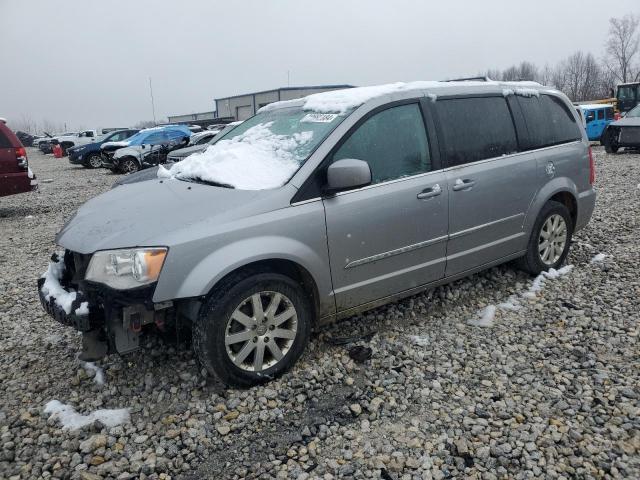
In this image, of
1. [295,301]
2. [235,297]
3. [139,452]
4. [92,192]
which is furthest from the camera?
[92,192]

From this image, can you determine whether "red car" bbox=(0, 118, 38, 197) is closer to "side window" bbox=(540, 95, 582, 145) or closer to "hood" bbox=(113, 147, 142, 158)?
"hood" bbox=(113, 147, 142, 158)

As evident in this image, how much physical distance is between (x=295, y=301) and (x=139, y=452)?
3.88 feet

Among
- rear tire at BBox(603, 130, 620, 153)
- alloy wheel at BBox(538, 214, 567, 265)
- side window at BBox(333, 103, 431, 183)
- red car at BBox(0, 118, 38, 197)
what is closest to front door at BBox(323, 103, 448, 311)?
side window at BBox(333, 103, 431, 183)

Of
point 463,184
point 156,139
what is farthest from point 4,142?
point 156,139

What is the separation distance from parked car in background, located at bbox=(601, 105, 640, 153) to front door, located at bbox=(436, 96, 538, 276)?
12690 mm

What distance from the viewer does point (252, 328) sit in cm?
295

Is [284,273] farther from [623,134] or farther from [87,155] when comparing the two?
[87,155]

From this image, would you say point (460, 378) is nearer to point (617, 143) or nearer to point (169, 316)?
point (169, 316)

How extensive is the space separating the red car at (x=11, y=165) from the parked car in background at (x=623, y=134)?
15.4 m

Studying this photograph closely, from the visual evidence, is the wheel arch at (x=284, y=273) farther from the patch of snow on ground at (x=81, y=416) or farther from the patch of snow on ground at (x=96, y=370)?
the patch of snow on ground at (x=96, y=370)

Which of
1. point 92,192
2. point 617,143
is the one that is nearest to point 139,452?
point 92,192

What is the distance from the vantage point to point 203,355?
2.83m

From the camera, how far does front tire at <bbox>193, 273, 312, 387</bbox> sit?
2811 mm

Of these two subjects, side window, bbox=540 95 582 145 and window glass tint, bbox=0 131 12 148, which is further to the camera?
window glass tint, bbox=0 131 12 148
